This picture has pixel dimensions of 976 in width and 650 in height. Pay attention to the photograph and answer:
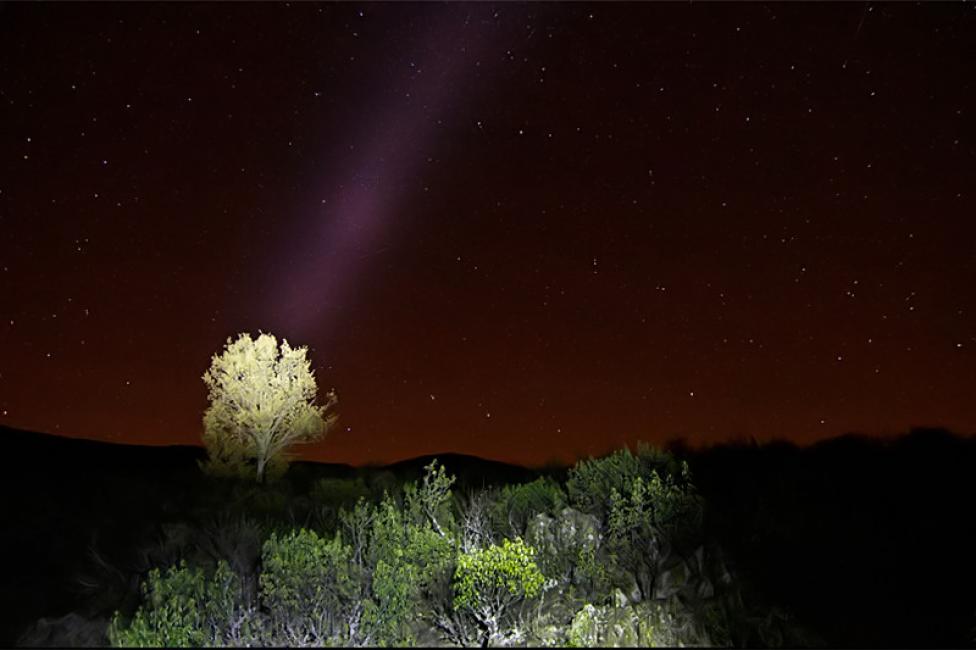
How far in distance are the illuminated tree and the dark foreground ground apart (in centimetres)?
172

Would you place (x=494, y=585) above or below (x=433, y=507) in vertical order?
below

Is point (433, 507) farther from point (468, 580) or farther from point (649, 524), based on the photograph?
point (649, 524)

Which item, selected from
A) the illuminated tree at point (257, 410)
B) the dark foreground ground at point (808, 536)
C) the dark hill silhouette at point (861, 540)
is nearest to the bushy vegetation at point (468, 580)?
the dark hill silhouette at point (861, 540)

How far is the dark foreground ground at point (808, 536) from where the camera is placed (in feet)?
46.4

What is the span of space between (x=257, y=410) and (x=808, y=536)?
2057 centimetres

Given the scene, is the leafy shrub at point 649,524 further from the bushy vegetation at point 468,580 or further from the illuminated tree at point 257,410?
the illuminated tree at point 257,410

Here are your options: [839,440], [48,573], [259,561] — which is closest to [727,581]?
[259,561]

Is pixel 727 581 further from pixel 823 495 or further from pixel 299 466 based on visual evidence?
pixel 299 466

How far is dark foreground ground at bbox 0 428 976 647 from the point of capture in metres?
14.1

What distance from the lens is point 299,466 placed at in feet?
117

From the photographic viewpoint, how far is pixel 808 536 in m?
15.9

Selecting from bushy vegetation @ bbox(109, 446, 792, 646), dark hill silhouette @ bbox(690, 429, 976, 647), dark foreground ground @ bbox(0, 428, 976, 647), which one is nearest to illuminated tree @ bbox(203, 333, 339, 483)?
dark foreground ground @ bbox(0, 428, 976, 647)

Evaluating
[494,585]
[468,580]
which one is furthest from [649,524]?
[468,580]

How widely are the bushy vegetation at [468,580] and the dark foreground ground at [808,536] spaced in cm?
152
